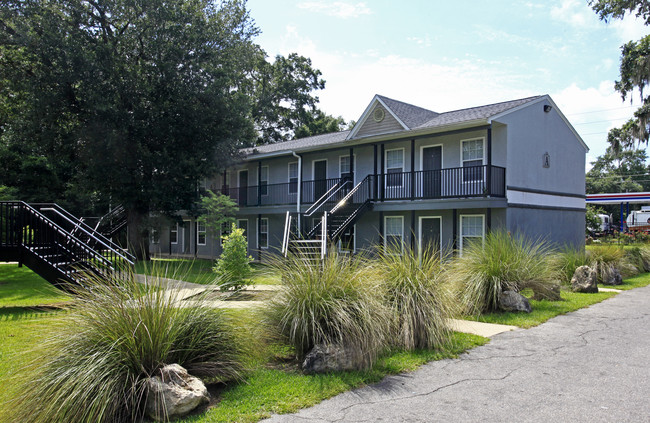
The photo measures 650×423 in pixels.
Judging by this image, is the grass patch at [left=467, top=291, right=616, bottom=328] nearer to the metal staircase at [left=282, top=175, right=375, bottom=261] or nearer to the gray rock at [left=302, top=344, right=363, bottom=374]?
the gray rock at [left=302, top=344, right=363, bottom=374]

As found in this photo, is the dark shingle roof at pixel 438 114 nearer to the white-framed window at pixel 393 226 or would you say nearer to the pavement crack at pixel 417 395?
the white-framed window at pixel 393 226

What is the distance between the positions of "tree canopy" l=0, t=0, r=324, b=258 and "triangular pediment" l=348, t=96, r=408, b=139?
579 centimetres

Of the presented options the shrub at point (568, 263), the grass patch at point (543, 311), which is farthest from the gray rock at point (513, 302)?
the shrub at point (568, 263)

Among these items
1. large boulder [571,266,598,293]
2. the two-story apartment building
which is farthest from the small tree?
large boulder [571,266,598,293]

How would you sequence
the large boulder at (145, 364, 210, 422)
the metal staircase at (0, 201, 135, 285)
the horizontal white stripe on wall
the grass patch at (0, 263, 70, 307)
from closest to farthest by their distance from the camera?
the large boulder at (145, 364, 210, 422) < the metal staircase at (0, 201, 135, 285) < the grass patch at (0, 263, 70, 307) < the horizontal white stripe on wall

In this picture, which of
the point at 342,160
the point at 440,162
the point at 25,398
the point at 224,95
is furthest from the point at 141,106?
the point at 25,398

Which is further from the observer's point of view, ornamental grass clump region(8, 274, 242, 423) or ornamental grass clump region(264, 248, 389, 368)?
ornamental grass clump region(264, 248, 389, 368)

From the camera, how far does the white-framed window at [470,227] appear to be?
1616 cm

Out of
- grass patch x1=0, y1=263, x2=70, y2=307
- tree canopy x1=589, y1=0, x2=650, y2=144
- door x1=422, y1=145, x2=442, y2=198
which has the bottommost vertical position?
grass patch x1=0, y1=263, x2=70, y2=307

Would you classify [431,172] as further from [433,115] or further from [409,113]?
[433,115]

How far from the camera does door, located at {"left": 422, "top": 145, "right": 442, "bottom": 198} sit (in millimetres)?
16016

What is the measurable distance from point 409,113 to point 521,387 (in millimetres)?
14596

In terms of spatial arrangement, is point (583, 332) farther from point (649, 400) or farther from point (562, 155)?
point (562, 155)

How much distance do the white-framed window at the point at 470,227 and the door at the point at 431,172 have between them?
1.51 metres
